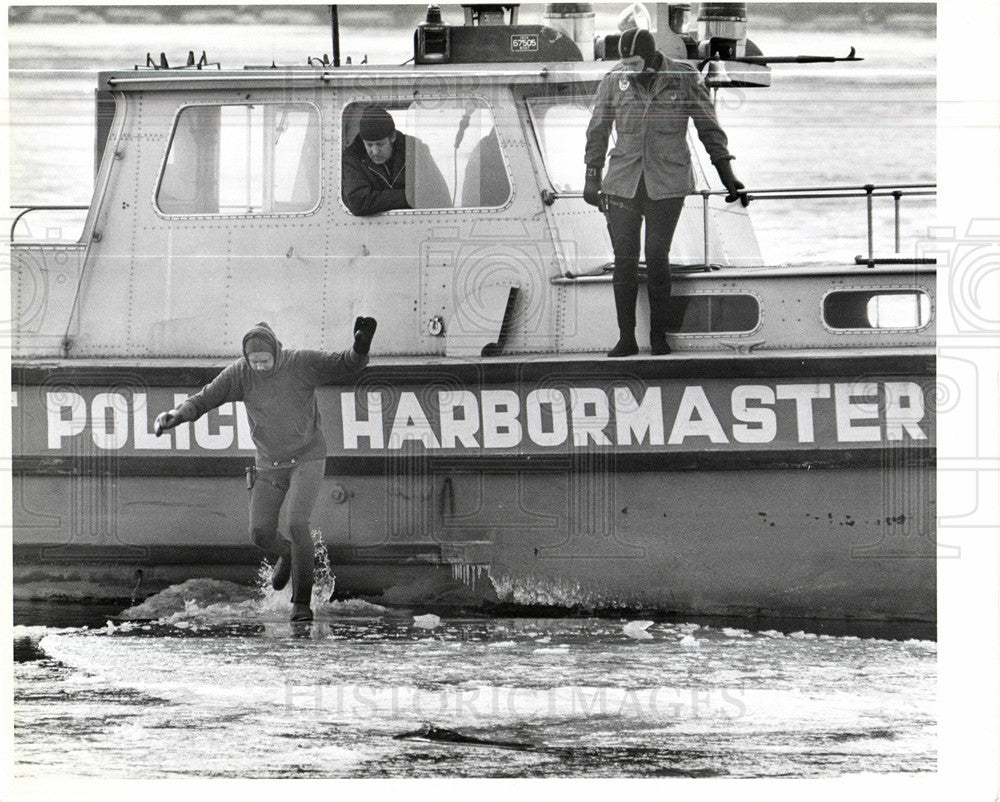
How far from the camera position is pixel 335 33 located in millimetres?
5762

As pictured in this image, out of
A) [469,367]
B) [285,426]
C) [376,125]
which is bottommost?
[285,426]

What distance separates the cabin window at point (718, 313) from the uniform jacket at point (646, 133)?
423 millimetres

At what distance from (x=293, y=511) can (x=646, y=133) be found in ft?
6.52

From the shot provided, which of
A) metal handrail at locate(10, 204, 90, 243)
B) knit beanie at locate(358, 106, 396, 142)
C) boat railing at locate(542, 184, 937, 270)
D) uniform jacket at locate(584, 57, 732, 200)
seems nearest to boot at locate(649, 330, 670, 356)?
boat railing at locate(542, 184, 937, 270)

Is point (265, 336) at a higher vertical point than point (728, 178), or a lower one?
lower

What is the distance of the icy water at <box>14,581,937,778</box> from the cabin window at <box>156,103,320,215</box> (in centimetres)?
156

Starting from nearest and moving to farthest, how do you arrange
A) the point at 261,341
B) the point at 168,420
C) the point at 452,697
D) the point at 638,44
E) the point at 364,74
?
the point at 452,697 → the point at 638,44 → the point at 168,420 → the point at 261,341 → the point at 364,74

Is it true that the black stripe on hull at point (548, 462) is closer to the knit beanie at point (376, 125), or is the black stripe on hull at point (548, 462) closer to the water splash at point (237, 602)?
the water splash at point (237, 602)

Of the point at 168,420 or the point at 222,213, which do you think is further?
the point at 222,213

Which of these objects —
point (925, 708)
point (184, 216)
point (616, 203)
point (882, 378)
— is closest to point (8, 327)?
point (184, 216)

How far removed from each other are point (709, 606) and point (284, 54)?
9.58ft

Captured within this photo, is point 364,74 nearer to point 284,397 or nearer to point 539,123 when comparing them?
point 539,123

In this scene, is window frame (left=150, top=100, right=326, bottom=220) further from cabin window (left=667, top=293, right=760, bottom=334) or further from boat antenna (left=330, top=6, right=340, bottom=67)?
cabin window (left=667, top=293, right=760, bottom=334)

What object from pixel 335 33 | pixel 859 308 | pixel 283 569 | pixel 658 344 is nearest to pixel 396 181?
pixel 335 33
